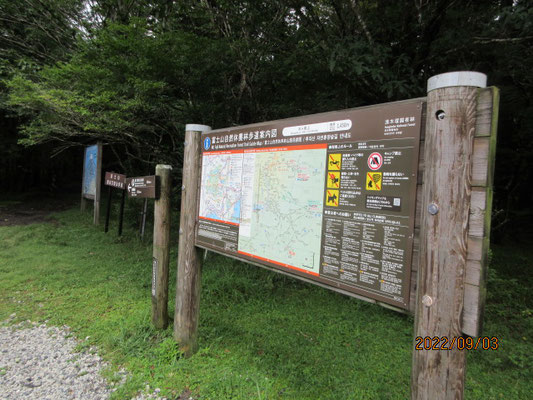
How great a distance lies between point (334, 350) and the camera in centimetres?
345

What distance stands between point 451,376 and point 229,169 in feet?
6.68

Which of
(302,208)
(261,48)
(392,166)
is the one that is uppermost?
(261,48)

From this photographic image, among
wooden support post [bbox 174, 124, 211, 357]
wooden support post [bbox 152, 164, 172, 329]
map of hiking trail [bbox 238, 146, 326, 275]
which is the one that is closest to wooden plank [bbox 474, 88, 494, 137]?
map of hiking trail [bbox 238, 146, 326, 275]

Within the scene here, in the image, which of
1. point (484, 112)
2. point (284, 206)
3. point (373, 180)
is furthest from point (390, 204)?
point (284, 206)

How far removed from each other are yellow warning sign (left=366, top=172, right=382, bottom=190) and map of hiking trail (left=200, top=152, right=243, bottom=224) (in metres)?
1.18

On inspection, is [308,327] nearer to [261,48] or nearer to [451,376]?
[451,376]

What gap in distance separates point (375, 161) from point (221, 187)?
1.46 m

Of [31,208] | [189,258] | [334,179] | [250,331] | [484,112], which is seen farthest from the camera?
[31,208]

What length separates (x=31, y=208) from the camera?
41.4 ft

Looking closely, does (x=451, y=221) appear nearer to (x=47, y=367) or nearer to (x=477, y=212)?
(x=477, y=212)

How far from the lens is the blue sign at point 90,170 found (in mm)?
9430

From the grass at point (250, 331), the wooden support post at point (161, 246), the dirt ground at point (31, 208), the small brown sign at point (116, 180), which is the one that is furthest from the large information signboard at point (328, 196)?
the dirt ground at point (31, 208)

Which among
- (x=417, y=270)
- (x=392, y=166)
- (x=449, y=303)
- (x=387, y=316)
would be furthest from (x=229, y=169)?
(x=387, y=316)
